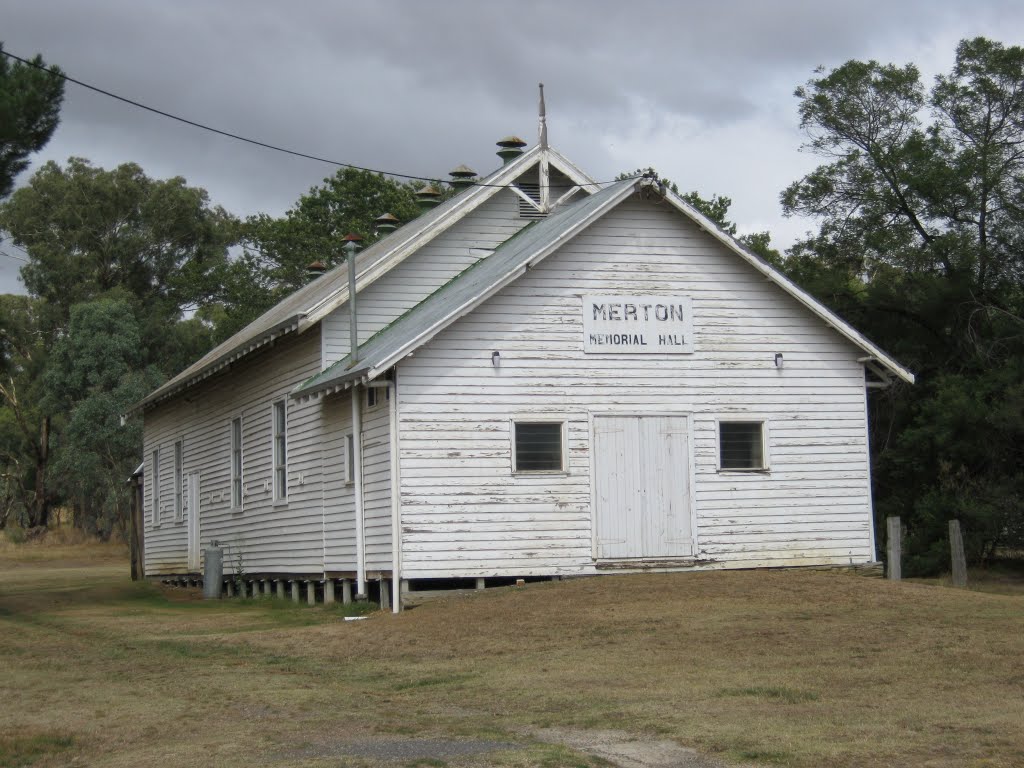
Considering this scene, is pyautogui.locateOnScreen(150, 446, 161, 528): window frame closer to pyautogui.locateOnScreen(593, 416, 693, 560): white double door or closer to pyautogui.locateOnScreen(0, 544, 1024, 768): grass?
pyautogui.locateOnScreen(0, 544, 1024, 768): grass

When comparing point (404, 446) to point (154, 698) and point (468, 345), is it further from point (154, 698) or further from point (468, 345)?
point (154, 698)

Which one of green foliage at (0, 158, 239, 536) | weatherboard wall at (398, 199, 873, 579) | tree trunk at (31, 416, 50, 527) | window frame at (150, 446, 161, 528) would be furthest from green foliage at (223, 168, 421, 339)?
weatherboard wall at (398, 199, 873, 579)

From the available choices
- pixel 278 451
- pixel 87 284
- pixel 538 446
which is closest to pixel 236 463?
pixel 278 451

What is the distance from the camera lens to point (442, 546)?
1984 cm

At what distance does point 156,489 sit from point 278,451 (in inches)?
442

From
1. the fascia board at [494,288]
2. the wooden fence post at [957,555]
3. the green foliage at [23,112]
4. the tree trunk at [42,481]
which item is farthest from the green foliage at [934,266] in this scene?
the tree trunk at [42,481]

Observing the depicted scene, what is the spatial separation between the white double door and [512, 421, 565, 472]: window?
57cm

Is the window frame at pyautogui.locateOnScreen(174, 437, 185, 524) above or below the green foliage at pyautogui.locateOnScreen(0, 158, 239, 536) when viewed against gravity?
below

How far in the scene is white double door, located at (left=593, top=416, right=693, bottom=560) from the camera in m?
20.7

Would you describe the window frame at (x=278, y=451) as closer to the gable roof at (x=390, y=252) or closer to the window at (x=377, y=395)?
the gable roof at (x=390, y=252)

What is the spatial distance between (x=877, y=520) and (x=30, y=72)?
2127 centimetres

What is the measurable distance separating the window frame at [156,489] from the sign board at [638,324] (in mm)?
17664

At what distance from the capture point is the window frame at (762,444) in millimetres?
21359

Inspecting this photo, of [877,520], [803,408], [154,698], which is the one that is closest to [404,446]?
[803,408]
